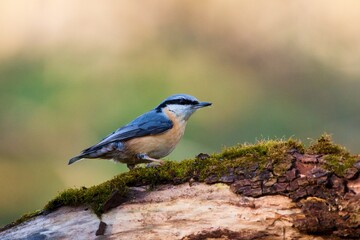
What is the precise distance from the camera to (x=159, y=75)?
286 inches

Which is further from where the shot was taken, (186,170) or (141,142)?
A: (141,142)

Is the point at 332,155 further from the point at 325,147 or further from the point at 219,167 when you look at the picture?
the point at 219,167

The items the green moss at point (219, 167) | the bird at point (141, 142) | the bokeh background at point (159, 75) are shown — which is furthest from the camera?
the bokeh background at point (159, 75)

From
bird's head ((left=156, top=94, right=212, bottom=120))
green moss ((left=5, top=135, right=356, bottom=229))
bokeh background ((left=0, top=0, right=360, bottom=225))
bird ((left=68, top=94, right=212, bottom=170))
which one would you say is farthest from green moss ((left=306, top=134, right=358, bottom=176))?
bokeh background ((left=0, top=0, right=360, bottom=225))

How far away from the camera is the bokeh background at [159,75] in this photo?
21.7 feet

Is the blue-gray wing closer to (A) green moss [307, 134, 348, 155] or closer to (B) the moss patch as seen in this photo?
(B) the moss patch

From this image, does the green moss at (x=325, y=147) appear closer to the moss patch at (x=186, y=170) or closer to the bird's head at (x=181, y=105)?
the moss patch at (x=186, y=170)

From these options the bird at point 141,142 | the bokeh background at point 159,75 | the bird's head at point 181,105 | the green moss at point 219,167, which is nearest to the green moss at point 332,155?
the green moss at point 219,167

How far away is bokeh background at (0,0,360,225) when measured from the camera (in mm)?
6621

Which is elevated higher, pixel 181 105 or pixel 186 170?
pixel 181 105

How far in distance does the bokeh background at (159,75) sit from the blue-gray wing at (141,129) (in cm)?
125

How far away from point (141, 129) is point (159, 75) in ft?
8.50

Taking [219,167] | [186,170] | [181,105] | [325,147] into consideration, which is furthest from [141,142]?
[325,147]

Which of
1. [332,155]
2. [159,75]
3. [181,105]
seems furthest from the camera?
[159,75]
